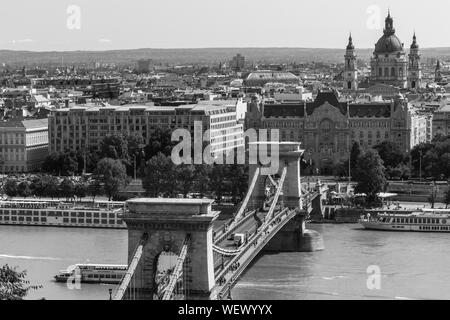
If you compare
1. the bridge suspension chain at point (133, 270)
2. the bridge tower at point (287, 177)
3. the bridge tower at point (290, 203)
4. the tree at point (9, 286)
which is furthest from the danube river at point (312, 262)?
the tree at point (9, 286)

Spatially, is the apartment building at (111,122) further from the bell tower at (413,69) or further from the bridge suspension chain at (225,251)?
the bridge suspension chain at (225,251)

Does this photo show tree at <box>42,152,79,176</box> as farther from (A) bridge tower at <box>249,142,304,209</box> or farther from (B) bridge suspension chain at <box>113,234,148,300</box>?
(B) bridge suspension chain at <box>113,234,148,300</box>

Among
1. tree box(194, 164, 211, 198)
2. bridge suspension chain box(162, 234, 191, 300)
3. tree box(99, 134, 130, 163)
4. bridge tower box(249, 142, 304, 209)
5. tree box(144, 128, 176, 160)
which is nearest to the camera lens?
bridge suspension chain box(162, 234, 191, 300)

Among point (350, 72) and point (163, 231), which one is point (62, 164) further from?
point (163, 231)

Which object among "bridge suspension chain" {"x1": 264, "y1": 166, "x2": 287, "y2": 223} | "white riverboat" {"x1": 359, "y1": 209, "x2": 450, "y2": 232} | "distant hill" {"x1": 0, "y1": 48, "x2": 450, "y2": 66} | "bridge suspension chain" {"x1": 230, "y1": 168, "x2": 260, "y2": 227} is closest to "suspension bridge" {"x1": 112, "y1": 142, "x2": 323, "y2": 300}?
"bridge suspension chain" {"x1": 264, "y1": 166, "x2": 287, "y2": 223}

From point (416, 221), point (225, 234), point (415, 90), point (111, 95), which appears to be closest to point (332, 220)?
point (416, 221)

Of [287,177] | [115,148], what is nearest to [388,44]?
[115,148]
